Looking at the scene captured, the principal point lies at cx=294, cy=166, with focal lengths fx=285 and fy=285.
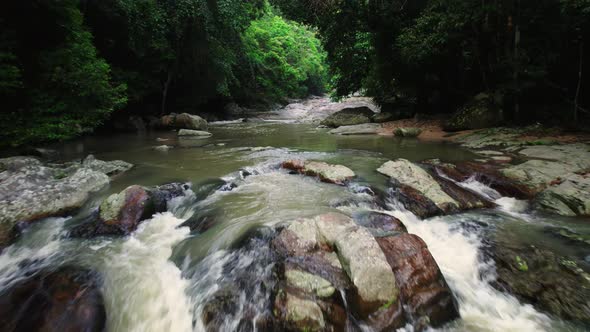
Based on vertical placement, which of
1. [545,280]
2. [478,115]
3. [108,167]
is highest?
[478,115]

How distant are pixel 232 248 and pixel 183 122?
1381 cm

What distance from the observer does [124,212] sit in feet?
14.2

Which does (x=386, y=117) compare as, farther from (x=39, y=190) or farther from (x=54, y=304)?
(x=54, y=304)

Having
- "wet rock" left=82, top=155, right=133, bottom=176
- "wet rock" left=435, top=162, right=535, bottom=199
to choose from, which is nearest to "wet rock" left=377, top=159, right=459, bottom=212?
"wet rock" left=435, top=162, right=535, bottom=199

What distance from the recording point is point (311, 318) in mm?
2414

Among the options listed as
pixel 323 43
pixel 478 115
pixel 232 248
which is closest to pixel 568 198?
pixel 232 248

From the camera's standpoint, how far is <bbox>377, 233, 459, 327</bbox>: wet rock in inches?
106

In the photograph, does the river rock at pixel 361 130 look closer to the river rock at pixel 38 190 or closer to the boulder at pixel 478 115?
the boulder at pixel 478 115

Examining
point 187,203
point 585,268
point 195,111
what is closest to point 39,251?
point 187,203

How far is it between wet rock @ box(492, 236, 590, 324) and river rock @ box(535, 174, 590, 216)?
1606 millimetres

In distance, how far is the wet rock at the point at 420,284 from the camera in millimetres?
2699

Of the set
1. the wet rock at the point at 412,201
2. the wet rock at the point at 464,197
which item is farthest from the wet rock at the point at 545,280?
the wet rock at the point at 464,197

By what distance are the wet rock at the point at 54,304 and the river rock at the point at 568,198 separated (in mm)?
6191

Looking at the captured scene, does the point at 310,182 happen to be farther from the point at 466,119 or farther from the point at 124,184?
the point at 466,119
